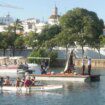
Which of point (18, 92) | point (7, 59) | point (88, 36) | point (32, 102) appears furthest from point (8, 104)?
point (88, 36)

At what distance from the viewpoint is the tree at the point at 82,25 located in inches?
5251

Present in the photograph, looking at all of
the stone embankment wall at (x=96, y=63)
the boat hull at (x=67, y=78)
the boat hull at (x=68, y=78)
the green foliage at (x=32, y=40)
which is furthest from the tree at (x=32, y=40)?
the boat hull at (x=67, y=78)

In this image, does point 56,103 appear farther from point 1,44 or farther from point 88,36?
point 1,44

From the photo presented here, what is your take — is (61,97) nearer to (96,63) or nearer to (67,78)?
(67,78)

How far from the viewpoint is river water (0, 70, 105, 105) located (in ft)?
179

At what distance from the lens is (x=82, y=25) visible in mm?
137625

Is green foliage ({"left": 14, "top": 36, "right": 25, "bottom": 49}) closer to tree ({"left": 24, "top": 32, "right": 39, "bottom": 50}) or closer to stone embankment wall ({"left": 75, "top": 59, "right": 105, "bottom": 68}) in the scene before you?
tree ({"left": 24, "top": 32, "right": 39, "bottom": 50})

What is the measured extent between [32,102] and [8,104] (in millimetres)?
2670

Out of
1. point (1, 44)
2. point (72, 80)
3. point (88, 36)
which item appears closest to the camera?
point (72, 80)

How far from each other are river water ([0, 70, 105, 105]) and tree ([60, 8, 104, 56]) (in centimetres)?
6422

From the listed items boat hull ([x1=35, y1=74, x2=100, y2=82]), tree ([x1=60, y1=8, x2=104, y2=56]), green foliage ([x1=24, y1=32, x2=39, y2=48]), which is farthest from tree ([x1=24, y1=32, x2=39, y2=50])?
boat hull ([x1=35, y1=74, x2=100, y2=82])

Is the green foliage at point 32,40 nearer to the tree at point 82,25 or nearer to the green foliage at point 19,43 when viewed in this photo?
the green foliage at point 19,43

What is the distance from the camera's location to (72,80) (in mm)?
76625

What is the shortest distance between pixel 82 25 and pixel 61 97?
8020cm
